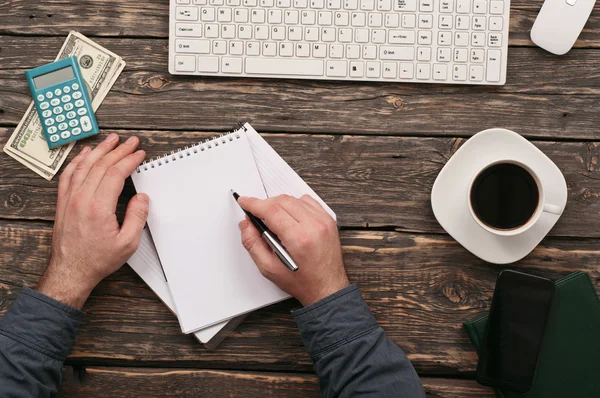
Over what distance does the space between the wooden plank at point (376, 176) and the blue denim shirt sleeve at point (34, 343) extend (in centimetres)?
17

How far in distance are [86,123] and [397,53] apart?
553mm

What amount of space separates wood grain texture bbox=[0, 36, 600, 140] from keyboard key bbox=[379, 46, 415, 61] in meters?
0.05

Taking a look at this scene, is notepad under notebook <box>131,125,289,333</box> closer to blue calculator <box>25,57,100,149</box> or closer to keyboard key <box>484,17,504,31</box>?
blue calculator <box>25,57,100,149</box>

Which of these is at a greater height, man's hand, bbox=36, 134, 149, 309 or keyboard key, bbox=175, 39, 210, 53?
keyboard key, bbox=175, 39, 210, 53

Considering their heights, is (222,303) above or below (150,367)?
above

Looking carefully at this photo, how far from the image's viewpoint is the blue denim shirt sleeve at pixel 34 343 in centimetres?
82

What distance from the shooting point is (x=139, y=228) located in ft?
2.85

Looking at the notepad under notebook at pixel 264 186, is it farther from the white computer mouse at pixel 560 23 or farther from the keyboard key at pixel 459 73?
the white computer mouse at pixel 560 23

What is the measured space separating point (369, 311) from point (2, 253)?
66cm

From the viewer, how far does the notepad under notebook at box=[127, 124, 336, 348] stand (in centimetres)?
91

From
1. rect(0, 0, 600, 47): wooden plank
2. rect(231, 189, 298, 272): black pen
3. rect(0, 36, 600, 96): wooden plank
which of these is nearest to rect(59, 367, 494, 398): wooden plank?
rect(231, 189, 298, 272): black pen

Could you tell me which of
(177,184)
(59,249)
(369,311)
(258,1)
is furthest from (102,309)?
(258,1)

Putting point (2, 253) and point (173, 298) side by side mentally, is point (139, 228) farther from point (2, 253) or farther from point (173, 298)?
point (2, 253)

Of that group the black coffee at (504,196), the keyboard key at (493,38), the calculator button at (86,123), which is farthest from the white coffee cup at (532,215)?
the calculator button at (86,123)
